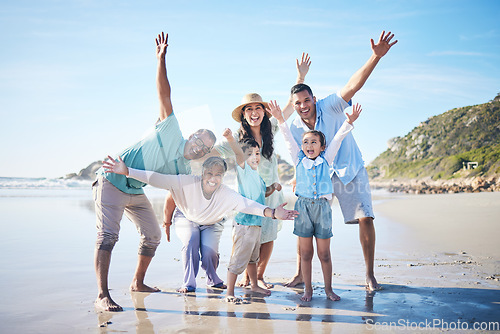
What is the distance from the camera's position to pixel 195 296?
399cm

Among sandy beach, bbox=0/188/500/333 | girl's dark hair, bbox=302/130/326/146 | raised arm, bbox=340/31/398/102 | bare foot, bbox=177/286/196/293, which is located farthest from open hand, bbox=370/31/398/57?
bare foot, bbox=177/286/196/293

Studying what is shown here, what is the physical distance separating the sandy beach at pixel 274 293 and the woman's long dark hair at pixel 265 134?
1.44 meters

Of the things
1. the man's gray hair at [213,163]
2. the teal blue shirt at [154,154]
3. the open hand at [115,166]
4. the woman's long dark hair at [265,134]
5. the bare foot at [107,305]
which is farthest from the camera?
the woman's long dark hair at [265,134]

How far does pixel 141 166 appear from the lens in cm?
381

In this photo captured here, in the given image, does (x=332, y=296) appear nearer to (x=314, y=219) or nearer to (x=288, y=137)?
(x=314, y=219)

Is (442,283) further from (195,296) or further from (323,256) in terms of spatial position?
(195,296)

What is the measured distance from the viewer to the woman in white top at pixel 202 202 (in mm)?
3754

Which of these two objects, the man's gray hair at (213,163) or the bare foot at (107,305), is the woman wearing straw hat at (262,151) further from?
the bare foot at (107,305)

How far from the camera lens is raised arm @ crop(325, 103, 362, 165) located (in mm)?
4012

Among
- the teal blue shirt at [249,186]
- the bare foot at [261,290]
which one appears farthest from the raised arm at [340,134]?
the bare foot at [261,290]

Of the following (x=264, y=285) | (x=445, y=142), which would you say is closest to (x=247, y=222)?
(x=264, y=285)

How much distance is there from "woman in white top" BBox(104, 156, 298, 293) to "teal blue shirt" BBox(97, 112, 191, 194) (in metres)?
0.13

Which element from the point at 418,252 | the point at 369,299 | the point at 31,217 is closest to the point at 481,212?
the point at 418,252

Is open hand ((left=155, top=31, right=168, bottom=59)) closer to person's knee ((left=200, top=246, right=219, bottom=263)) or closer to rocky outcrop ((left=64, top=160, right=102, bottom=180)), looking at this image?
person's knee ((left=200, top=246, right=219, bottom=263))
